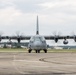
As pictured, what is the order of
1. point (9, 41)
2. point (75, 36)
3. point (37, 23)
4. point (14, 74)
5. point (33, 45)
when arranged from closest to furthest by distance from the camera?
point (14, 74) < point (33, 45) < point (37, 23) < point (75, 36) < point (9, 41)

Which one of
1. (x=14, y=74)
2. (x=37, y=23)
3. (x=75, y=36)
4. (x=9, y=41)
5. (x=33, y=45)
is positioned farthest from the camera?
(x=9, y=41)

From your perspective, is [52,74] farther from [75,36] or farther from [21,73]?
[75,36]

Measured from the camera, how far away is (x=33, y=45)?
180ft

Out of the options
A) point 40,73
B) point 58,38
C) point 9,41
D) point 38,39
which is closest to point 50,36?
point 58,38

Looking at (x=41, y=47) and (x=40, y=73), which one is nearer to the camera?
(x=40, y=73)

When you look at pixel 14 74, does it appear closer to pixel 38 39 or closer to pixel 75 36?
pixel 38 39

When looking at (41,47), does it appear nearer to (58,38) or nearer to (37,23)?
(37,23)

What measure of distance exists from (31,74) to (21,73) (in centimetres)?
53

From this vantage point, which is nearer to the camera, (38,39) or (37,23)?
(38,39)

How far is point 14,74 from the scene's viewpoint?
14.7 metres

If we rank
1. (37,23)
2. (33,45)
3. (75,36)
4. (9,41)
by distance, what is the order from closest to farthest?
1. (33,45)
2. (37,23)
3. (75,36)
4. (9,41)

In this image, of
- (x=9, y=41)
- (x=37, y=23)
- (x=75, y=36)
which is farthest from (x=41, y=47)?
(x=9, y=41)

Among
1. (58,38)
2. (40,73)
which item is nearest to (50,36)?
(58,38)

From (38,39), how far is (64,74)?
4096cm
